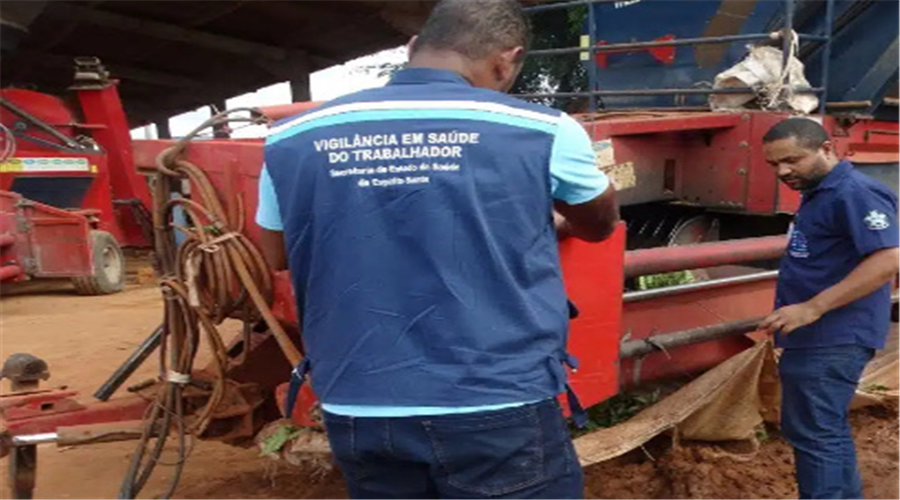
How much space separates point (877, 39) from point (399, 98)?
157 inches

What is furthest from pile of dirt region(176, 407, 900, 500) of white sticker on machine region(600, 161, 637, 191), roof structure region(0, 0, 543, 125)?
roof structure region(0, 0, 543, 125)

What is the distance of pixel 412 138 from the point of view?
5.49 ft

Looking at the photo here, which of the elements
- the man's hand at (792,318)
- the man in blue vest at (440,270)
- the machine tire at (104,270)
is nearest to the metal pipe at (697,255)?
the man's hand at (792,318)

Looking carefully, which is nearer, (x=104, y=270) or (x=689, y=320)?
(x=689, y=320)

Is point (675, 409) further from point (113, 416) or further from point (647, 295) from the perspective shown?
point (113, 416)

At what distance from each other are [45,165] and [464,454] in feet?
24.3

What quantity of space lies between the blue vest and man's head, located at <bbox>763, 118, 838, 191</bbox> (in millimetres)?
1460

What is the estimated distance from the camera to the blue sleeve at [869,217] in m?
2.70

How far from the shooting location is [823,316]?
113 inches

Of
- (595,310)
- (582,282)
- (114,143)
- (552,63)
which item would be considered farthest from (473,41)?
(552,63)

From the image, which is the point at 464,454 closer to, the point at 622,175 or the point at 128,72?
the point at 622,175

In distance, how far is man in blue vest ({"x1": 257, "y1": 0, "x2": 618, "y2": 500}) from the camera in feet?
5.49

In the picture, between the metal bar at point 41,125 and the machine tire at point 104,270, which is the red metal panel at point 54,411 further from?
the metal bar at point 41,125

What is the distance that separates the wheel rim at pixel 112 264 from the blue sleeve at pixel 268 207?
6944 mm
